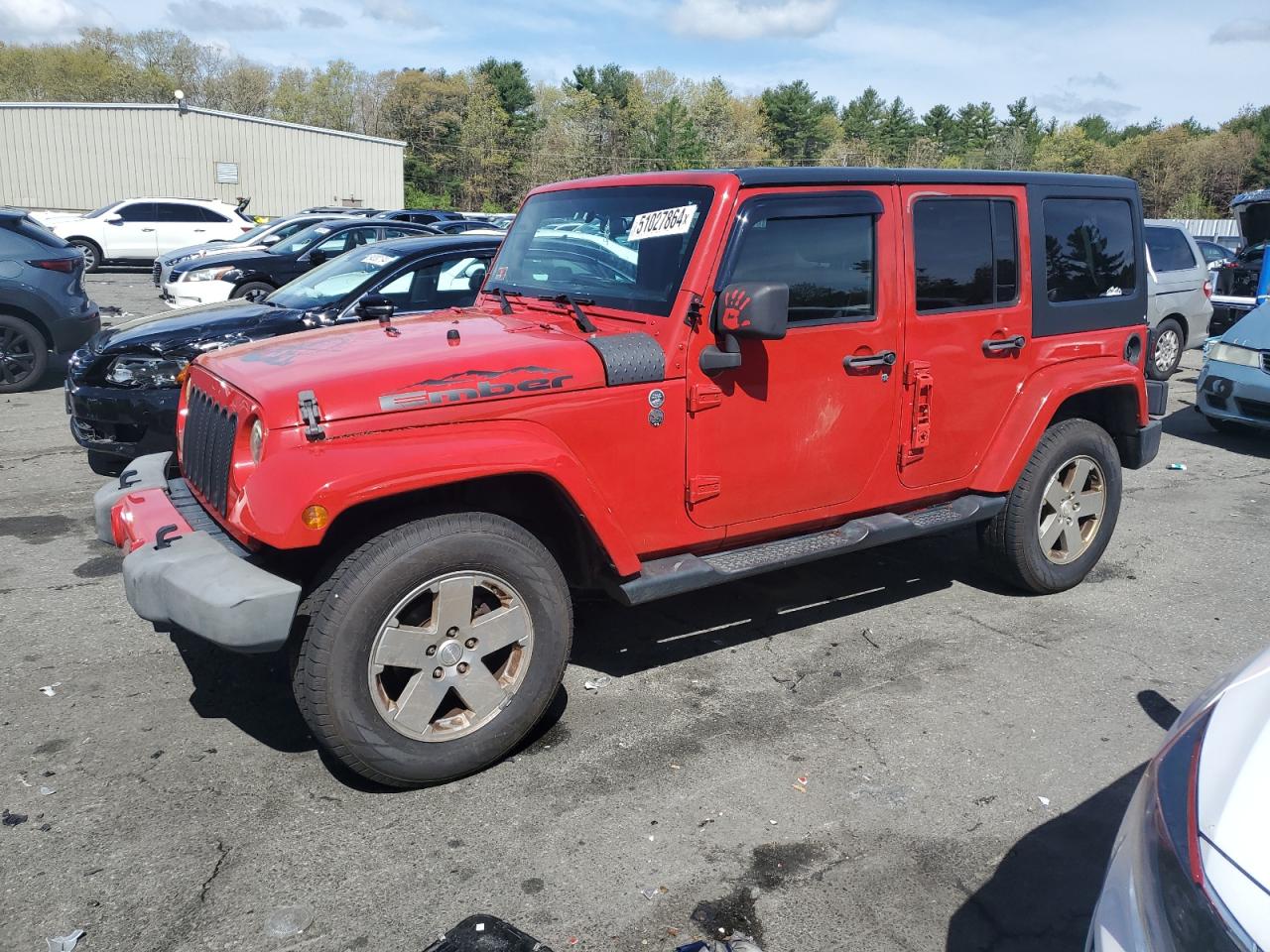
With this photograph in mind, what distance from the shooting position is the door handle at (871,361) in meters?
4.18

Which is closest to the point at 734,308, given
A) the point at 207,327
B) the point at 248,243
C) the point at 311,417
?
the point at 311,417

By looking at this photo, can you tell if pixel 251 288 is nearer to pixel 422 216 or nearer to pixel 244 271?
pixel 244 271

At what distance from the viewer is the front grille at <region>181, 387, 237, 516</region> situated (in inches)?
136

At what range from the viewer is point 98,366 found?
6.45 meters

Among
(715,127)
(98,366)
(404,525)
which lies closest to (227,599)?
(404,525)

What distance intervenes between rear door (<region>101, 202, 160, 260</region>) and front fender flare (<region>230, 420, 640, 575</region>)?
78.8 feet

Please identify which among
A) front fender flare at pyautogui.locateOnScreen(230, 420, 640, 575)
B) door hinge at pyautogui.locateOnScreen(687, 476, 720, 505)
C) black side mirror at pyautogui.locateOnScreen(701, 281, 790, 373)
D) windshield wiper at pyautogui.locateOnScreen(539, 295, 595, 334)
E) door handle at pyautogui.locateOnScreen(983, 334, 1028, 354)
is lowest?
door hinge at pyautogui.locateOnScreen(687, 476, 720, 505)

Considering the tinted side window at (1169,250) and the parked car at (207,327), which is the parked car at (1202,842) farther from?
the tinted side window at (1169,250)

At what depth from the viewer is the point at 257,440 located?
3.23m

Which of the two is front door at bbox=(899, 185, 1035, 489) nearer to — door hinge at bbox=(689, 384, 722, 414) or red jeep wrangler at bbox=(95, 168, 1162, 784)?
red jeep wrangler at bbox=(95, 168, 1162, 784)

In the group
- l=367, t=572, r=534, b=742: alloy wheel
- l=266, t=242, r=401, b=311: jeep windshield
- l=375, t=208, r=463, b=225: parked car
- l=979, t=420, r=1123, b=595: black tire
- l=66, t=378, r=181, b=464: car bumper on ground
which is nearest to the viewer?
l=367, t=572, r=534, b=742: alloy wheel

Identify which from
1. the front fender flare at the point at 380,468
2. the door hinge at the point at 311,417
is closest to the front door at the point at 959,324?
the front fender flare at the point at 380,468

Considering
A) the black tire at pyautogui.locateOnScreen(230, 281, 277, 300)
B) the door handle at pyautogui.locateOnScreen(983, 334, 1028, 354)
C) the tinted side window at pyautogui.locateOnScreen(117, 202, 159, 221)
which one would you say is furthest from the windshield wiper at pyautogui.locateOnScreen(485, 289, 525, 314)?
the tinted side window at pyautogui.locateOnScreen(117, 202, 159, 221)

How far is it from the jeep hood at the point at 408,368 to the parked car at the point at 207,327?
202 cm
